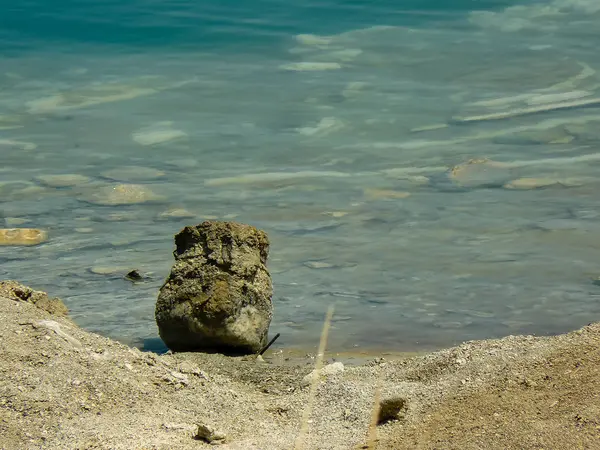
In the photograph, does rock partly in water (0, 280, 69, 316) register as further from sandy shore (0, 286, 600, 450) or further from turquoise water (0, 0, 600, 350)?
turquoise water (0, 0, 600, 350)

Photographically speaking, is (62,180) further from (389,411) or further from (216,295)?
(389,411)

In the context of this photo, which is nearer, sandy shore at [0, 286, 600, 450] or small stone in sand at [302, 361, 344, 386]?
sandy shore at [0, 286, 600, 450]

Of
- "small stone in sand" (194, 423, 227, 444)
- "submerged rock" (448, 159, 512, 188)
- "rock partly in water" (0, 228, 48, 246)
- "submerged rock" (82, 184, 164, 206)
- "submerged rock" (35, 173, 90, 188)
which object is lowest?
"submerged rock" (448, 159, 512, 188)

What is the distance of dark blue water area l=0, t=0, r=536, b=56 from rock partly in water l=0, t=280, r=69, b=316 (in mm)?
12121

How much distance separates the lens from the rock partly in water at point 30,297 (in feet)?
16.9

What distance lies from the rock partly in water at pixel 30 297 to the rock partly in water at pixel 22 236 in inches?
124

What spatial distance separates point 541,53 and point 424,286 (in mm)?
9883

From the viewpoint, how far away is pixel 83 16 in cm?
1894

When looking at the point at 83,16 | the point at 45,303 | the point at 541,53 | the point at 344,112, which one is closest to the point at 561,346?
the point at 45,303

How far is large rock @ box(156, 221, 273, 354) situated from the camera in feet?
19.1

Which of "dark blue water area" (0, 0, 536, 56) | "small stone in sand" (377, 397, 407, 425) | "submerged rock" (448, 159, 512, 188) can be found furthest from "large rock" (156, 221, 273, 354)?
"dark blue water area" (0, 0, 536, 56)

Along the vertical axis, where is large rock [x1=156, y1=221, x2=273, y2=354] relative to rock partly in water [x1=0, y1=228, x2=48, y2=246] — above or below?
above

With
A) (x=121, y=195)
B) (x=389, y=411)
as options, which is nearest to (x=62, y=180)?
(x=121, y=195)

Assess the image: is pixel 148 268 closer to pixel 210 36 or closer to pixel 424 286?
pixel 424 286
